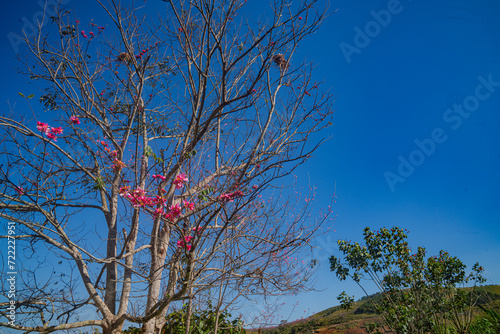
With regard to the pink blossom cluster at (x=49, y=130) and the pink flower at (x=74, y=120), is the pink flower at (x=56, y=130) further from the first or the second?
the pink flower at (x=74, y=120)

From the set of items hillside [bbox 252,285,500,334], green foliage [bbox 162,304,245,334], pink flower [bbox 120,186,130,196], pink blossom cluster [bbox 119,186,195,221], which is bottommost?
hillside [bbox 252,285,500,334]

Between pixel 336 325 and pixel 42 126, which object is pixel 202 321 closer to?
pixel 42 126

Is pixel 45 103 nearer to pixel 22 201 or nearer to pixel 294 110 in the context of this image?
pixel 22 201

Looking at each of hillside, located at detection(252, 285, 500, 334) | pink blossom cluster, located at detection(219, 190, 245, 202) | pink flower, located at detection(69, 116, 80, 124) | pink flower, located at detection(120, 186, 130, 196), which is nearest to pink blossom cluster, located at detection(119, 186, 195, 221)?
pink flower, located at detection(120, 186, 130, 196)

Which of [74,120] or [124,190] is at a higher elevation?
[74,120]

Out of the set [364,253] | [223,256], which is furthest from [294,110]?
[364,253]

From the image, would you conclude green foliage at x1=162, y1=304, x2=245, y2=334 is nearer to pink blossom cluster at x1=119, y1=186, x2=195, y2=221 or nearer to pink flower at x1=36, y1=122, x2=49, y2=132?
pink blossom cluster at x1=119, y1=186, x2=195, y2=221

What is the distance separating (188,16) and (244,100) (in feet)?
3.95

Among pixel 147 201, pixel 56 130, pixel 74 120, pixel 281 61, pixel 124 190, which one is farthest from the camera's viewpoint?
pixel 74 120

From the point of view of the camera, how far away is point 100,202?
5375 mm

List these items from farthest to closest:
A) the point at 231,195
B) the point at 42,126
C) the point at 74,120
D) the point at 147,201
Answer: the point at 74,120 → the point at 42,126 → the point at 147,201 → the point at 231,195

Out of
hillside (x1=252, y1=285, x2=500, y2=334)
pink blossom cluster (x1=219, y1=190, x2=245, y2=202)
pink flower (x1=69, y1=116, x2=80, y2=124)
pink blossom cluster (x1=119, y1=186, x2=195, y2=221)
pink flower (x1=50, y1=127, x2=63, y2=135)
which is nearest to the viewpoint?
pink blossom cluster (x1=219, y1=190, x2=245, y2=202)

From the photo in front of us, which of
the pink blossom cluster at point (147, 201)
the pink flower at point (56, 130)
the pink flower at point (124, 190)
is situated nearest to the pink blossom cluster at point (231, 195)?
the pink blossom cluster at point (147, 201)

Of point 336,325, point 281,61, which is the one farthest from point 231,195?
point 336,325
